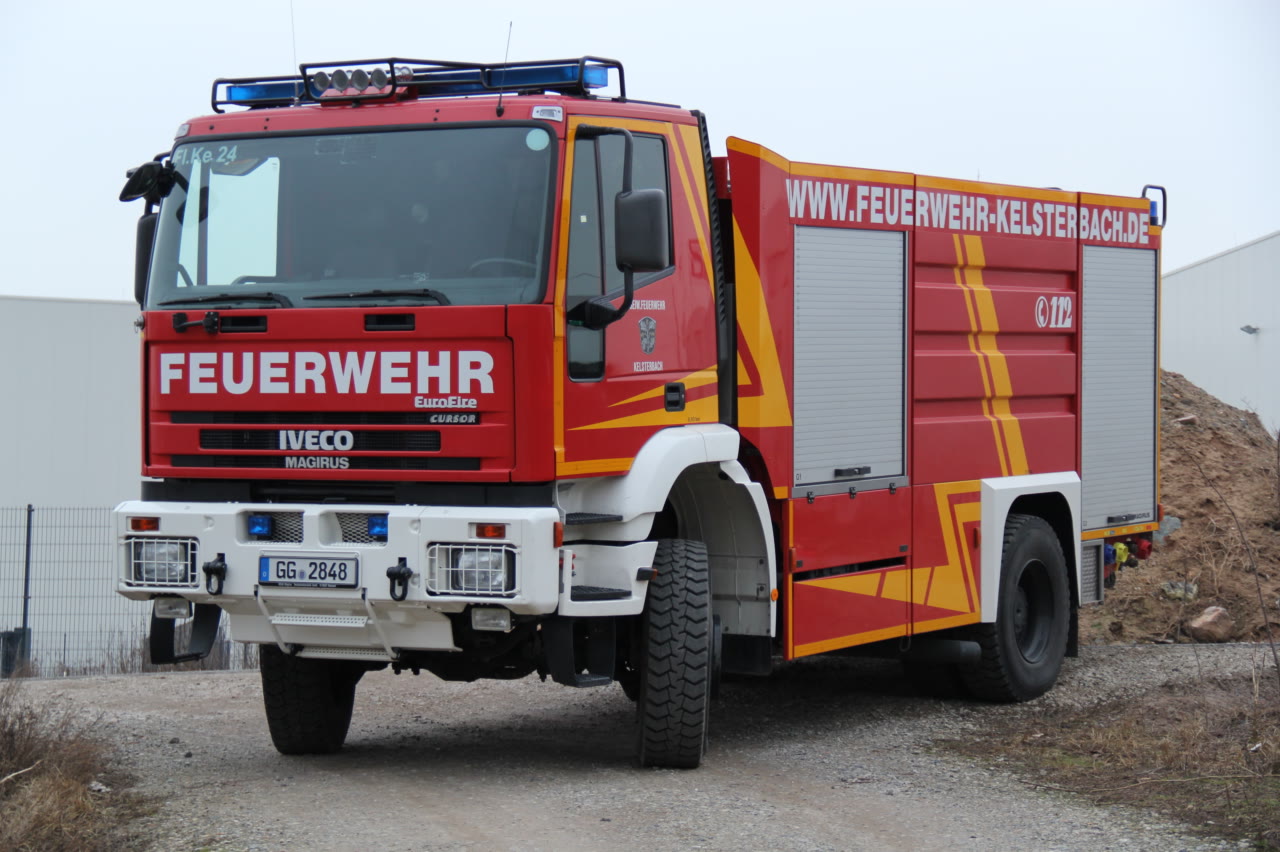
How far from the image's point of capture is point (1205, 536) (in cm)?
1534

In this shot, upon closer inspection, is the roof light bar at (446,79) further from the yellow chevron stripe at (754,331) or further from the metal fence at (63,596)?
the metal fence at (63,596)

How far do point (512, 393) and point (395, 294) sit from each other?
2.32 ft

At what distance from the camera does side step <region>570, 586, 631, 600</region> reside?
23.9 feet

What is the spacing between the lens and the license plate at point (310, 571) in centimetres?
709

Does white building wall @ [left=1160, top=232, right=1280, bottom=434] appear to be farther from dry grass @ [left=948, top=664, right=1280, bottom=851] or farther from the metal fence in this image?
the metal fence

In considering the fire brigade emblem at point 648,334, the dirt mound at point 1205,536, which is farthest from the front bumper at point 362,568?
the dirt mound at point 1205,536

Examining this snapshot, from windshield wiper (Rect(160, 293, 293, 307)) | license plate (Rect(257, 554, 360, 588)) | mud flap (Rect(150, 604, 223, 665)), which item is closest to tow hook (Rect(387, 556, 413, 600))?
license plate (Rect(257, 554, 360, 588))

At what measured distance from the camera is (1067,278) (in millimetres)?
10656

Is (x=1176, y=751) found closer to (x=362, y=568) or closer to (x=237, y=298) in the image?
(x=362, y=568)

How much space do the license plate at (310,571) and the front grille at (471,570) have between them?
0.37 m

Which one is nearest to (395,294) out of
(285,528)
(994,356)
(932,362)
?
(285,528)

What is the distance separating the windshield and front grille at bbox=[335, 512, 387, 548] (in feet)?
3.14

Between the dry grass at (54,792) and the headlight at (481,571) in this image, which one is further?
the headlight at (481,571)

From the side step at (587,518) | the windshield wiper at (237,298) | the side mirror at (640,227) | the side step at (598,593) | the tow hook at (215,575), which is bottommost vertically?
the side step at (598,593)
